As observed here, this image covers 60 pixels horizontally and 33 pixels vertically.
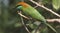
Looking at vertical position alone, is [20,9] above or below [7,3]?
above

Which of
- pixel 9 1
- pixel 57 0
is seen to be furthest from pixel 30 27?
pixel 9 1

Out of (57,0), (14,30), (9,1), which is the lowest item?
(14,30)

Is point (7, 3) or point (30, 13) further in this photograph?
point (7, 3)

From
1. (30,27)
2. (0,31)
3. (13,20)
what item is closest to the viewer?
(30,27)

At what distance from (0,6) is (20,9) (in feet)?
2.26

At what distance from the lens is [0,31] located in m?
1.39

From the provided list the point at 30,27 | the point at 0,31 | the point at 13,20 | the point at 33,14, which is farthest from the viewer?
the point at 0,31

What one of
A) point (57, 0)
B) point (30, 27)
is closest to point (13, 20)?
point (30, 27)

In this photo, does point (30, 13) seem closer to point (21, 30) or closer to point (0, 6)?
point (21, 30)

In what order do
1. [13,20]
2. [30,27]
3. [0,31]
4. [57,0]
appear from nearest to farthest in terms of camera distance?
[57,0] → [30,27] → [13,20] → [0,31]

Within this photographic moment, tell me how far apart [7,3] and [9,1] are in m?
0.03

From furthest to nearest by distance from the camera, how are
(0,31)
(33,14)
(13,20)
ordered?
(0,31) → (13,20) → (33,14)

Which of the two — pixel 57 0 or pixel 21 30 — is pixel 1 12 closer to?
pixel 21 30

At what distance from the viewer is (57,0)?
2.55 ft
